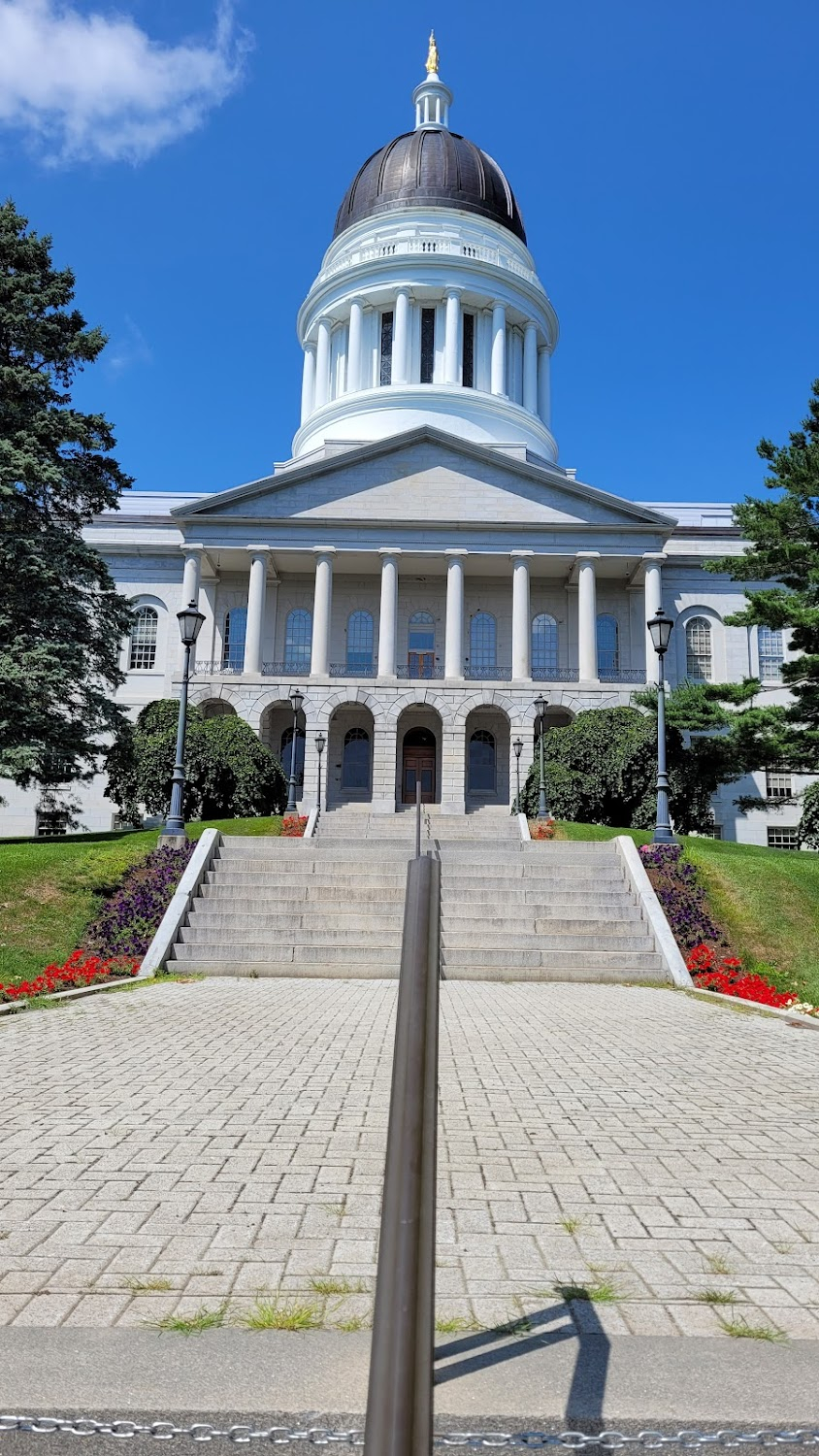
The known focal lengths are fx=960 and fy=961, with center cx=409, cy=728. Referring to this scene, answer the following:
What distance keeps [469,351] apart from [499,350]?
212cm

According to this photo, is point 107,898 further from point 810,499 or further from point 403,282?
point 403,282

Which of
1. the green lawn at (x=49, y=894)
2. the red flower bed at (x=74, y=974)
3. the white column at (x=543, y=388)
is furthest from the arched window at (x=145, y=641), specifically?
the red flower bed at (x=74, y=974)

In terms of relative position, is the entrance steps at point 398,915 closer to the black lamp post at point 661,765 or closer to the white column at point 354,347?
the black lamp post at point 661,765

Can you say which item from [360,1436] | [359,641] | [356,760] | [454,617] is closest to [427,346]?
[359,641]

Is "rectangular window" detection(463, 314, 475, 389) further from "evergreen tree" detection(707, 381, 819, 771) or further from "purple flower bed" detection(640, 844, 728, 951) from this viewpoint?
"purple flower bed" detection(640, 844, 728, 951)

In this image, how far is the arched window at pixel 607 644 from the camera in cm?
4325

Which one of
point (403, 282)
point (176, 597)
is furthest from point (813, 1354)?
point (403, 282)

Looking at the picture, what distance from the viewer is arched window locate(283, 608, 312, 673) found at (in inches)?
1721

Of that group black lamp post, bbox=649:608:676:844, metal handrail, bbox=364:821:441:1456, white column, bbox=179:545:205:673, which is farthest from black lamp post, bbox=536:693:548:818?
metal handrail, bbox=364:821:441:1456

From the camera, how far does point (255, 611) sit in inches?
1586

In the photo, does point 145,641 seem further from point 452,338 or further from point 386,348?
point 452,338

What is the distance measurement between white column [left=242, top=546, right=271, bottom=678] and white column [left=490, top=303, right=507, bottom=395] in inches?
765

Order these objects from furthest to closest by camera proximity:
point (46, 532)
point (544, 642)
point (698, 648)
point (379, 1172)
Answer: point (698, 648) → point (544, 642) → point (46, 532) → point (379, 1172)

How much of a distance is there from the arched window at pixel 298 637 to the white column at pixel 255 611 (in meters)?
3.05
